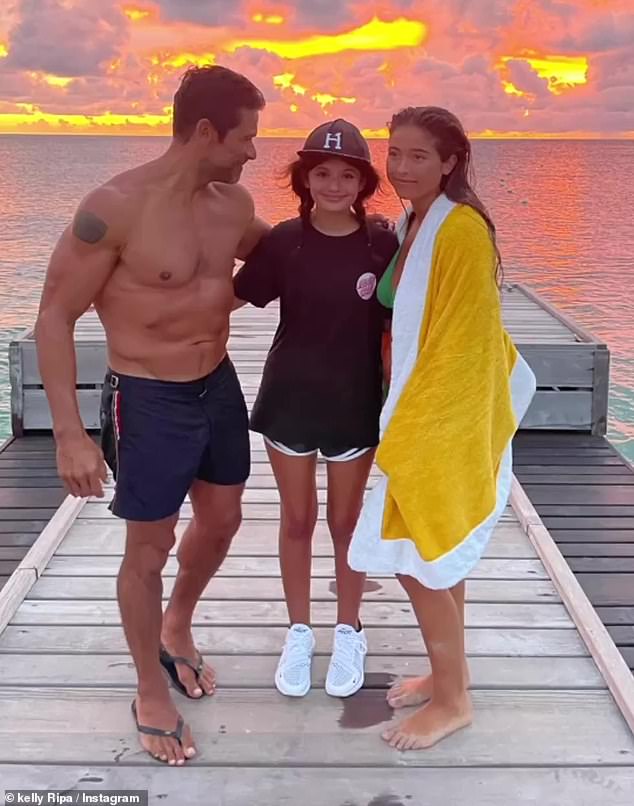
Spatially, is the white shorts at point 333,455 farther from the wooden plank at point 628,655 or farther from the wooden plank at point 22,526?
the wooden plank at point 22,526

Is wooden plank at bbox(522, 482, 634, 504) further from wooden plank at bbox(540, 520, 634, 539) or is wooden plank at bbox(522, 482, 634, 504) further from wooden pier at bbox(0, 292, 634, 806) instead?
wooden pier at bbox(0, 292, 634, 806)

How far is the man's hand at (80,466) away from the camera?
2.45 m

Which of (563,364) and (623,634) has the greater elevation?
(563,364)

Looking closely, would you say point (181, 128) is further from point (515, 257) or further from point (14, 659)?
point (515, 257)

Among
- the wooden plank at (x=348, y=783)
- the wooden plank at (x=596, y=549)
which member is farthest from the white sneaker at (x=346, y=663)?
the wooden plank at (x=596, y=549)

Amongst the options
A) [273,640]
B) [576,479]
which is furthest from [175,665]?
[576,479]

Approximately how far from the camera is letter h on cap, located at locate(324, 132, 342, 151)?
258 cm

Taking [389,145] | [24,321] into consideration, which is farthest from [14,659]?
[24,321]

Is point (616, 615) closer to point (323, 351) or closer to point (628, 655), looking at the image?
point (628, 655)

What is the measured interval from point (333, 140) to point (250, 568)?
1861mm

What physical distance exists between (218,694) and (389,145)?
1.72 meters

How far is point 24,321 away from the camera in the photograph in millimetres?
18422

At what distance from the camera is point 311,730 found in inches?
107

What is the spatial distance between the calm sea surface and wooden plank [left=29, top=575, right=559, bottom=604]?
145cm
